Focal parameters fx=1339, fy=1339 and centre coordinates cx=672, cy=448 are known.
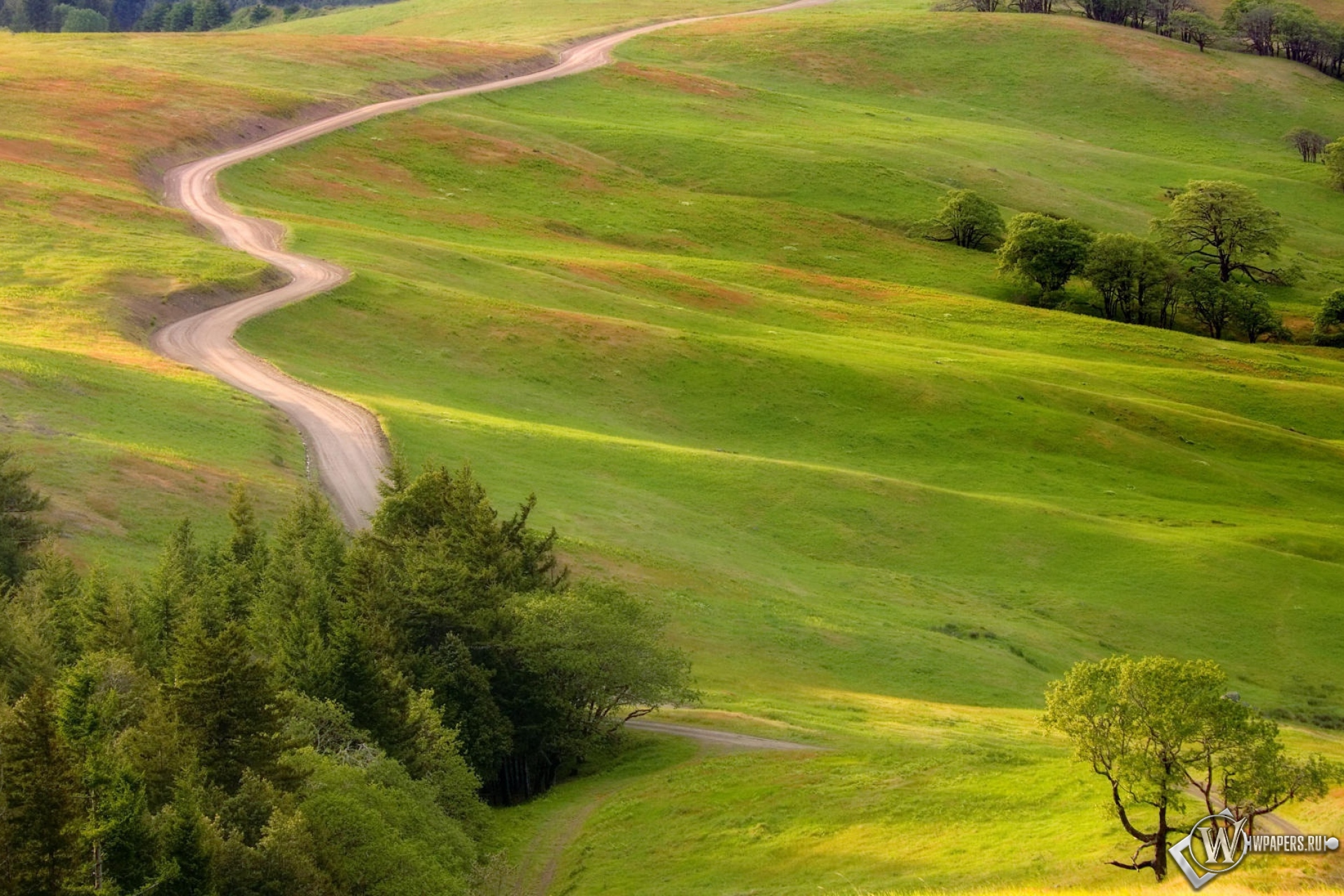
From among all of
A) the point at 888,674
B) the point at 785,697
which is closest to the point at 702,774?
the point at 785,697

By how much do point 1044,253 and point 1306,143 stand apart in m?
65.2

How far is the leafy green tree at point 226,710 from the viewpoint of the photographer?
26188mm

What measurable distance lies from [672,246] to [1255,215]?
163 ft

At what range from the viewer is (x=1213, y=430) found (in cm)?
7319

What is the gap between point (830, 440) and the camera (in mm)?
68312

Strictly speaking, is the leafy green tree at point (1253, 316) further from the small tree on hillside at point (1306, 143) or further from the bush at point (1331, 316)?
the small tree on hillside at point (1306, 143)

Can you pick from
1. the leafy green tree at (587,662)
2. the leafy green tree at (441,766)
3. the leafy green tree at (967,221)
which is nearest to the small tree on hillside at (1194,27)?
the leafy green tree at (967,221)

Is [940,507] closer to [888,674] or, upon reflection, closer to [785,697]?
[888,674]

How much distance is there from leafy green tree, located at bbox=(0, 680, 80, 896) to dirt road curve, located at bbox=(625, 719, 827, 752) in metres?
20.3

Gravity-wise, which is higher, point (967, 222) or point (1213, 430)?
point (967, 222)

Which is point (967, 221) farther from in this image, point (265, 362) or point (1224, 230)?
point (265, 362)

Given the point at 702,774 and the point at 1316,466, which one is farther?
the point at 1316,466

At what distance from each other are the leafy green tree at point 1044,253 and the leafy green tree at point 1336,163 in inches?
1936

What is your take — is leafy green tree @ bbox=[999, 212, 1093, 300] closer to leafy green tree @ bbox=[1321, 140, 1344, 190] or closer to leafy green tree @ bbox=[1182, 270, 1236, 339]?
leafy green tree @ bbox=[1182, 270, 1236, 339]
